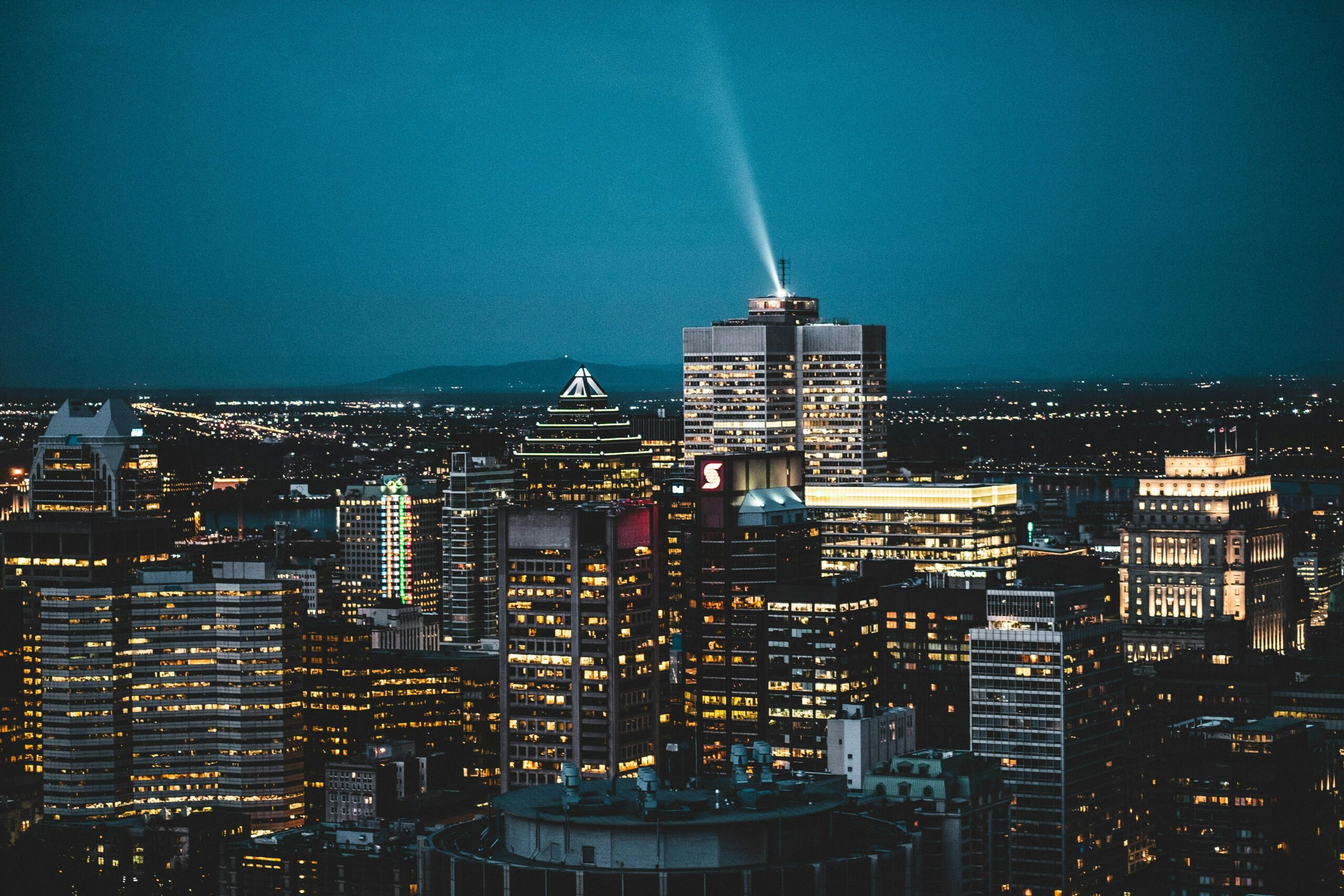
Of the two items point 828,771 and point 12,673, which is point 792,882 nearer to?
point 828,771

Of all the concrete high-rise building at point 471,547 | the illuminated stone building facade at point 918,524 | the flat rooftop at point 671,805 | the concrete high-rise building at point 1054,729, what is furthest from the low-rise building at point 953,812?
the concrete high-rise building at point 471,547

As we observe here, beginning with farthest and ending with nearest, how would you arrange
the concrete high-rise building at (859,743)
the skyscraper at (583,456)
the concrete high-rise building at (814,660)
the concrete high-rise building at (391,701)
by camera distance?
the skyscraper at (583,456) < the concrete high-rise building at (391,701) < the concrete high-rise building at (814,660) < the concrete high-rise building at (859,743)

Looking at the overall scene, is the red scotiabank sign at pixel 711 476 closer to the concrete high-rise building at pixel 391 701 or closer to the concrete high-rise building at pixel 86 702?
the concrete high-rise building at pixel 391 701

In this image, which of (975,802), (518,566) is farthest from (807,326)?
(975,802)

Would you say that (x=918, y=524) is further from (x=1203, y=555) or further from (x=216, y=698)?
(x=216, y=698)

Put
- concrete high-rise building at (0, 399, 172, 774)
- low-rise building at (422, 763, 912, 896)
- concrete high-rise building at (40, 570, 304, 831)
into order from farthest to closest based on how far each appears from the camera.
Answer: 1. concrete high-rise building at (0, 399, 172, 774)
2. concrete high-rise building at (40, 570, 304, 831)
3. low-rise building at (422, 763, 912, 896)

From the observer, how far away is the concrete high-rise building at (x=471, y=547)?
15862 centimetres

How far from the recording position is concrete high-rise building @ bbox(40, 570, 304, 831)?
347 feet

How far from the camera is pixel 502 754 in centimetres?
9944

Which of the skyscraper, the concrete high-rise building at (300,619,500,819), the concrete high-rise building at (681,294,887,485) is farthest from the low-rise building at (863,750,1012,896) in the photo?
the concrete high-rise building at (681,294,887,485)

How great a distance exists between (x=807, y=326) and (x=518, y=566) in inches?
1983

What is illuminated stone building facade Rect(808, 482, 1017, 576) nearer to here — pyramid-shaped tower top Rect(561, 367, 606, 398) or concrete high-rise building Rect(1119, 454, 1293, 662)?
concrete high-rise building Rect(1119, 454, 1293, 662)

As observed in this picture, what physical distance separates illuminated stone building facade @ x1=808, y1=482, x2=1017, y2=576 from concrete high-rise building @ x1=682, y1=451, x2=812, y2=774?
759 inches

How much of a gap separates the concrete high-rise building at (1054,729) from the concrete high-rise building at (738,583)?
9759mm
